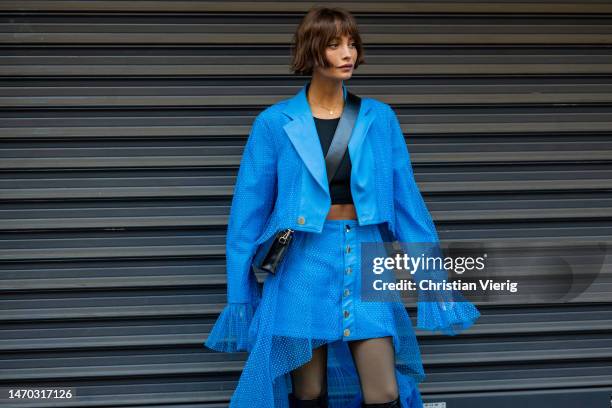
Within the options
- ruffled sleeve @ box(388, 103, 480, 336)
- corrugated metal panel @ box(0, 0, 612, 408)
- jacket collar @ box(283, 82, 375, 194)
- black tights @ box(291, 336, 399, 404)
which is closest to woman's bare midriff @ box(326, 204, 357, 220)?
jacket collar @ box(283, 82, 375, 194)

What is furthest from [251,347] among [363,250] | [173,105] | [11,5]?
[11,5]

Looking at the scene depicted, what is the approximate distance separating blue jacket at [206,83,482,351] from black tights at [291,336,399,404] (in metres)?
0.38

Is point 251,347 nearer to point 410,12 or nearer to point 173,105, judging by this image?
point 173,105

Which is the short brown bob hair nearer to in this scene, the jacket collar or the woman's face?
the woman's face

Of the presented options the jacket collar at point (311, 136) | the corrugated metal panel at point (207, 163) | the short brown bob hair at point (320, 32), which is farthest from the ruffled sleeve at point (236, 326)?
the short brown bob hair at point (320, 32)

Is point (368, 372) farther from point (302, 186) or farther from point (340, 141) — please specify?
point (340, 141)

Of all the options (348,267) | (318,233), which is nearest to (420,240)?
(348,267)

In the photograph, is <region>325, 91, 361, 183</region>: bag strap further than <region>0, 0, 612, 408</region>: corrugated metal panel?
No

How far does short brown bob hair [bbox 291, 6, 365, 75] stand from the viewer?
420cm

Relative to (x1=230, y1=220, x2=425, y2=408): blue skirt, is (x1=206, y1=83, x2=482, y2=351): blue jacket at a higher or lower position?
higher

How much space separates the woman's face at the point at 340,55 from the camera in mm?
4227

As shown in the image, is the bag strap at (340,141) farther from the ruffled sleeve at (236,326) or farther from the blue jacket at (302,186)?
the ruffled sleeve at (236,326)

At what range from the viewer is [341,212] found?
171 inches

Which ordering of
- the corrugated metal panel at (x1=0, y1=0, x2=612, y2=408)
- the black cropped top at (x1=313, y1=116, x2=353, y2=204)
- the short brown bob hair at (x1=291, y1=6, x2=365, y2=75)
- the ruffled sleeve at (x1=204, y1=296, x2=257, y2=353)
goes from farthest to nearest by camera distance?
the corrugated metal panel at (x1=0, y1=0, x2=612, y2=408)
the ruffled sleeve at (x1=204, y1=296, x2=257, y2=353)
the black cropped top at (x1=313, y1=116, x2=353, y2=204)
the short brown bob hair at (x1=291, y1=6, x2=365, y2=75)
